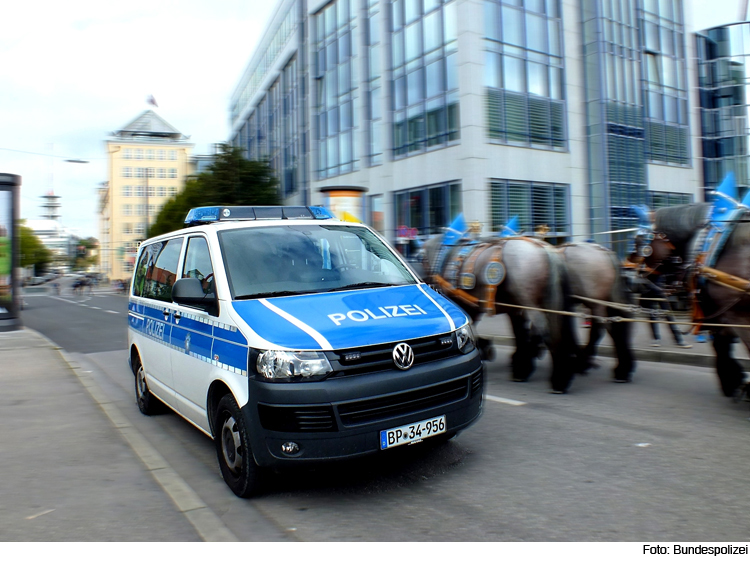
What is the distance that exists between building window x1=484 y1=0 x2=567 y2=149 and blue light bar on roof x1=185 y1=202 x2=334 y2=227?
55.9ft

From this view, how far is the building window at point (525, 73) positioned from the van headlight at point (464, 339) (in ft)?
60.5

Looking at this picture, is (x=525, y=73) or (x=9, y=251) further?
(x=525, y=73)

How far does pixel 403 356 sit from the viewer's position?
406 cm

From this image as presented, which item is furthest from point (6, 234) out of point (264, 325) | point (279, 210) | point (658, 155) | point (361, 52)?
point (658, 155)

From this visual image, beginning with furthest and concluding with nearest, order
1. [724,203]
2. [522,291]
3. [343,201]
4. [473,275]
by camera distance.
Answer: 1. [343,201]
2. [473,275]
3. [522,291]
4. [724,203]

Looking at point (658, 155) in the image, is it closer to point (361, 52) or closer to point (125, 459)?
point (361, 52)

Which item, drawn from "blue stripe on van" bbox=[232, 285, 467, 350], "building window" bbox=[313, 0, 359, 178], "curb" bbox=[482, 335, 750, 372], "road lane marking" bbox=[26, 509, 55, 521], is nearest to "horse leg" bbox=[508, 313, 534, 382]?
"curb" bbox=[482, 335, 750, 372]

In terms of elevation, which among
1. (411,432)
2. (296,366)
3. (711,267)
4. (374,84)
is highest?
(374,84)

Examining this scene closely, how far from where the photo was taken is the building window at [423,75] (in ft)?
73.9

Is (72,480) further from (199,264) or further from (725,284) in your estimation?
(725,284)

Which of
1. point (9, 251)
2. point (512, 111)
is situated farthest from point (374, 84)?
point (9, 251)

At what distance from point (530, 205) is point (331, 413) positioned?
20.6 metres

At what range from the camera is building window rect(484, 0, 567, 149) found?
2216cm

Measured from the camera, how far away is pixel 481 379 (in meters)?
4.67
